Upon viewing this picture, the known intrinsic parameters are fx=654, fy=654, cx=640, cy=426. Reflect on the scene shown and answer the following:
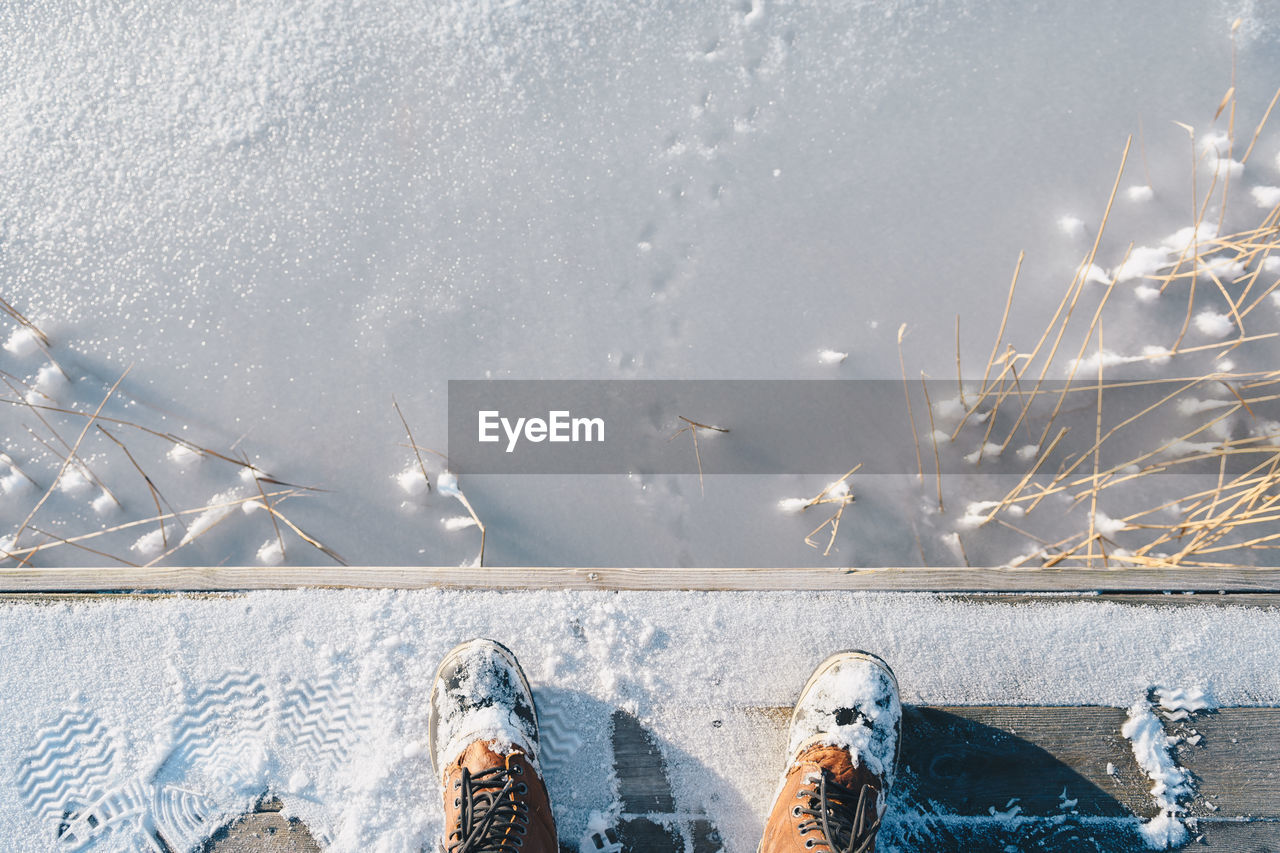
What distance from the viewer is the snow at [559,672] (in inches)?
45.1

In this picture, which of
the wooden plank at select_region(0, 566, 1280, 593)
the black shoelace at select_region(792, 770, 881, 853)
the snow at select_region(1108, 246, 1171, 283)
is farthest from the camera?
the snow at select_region(1108, 246, 1171, 283)

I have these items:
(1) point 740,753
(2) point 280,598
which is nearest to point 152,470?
(2) point 280,598

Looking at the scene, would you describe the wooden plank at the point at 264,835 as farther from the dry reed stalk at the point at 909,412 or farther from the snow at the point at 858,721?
the dry reed stalk at the point at 909,412

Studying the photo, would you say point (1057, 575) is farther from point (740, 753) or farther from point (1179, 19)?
point (1179, 19)

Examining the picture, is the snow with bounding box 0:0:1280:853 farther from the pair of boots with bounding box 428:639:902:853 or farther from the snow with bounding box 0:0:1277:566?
the pair of boots with bounding box 428:639:902:853

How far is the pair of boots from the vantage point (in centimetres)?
108

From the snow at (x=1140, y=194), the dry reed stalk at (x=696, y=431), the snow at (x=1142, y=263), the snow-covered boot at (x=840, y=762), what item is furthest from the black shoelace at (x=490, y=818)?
the snow at (x=1140, y=194)

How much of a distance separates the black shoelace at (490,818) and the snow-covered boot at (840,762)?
1.36ft

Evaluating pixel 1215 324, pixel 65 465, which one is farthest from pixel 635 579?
pixel 1215 324

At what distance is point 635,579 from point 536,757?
0.35m

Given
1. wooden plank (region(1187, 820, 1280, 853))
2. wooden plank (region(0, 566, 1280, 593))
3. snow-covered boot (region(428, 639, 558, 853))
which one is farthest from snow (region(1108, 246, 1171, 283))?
snow-covered boot (region(428, 639, 558, 853))

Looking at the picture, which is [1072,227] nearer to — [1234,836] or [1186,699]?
[1186,699]

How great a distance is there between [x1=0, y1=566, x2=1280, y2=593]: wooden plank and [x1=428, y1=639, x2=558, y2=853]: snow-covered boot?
152 millimetres

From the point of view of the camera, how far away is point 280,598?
1217 millimetres
